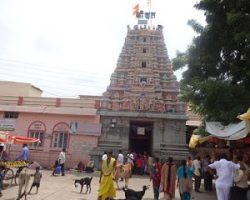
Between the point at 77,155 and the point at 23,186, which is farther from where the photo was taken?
the point at 77,155

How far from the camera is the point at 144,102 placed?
25.3 meters

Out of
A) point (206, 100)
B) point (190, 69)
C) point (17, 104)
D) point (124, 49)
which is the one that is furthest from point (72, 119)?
point (206, 100)

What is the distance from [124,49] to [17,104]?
9796mm

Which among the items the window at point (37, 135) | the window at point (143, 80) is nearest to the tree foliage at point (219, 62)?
the window at point (143, 80)

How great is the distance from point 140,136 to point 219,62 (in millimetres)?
15873

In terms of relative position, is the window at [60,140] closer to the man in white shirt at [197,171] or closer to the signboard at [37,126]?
the signboard at [37,126]

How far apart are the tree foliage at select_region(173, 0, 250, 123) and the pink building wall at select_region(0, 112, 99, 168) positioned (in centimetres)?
1309

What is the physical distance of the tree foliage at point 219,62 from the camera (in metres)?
11.0

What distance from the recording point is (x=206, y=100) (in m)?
11.4

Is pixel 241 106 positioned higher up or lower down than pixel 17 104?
lower down

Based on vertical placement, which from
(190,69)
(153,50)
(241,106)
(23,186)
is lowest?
(23,186)

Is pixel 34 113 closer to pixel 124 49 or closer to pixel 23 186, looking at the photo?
pixel 124 49

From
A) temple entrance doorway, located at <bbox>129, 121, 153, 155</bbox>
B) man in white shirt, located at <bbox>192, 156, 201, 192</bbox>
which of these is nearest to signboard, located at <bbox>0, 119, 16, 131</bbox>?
temple entrance doorway, located at <bbox>129, 121, 153, 155</bbox>

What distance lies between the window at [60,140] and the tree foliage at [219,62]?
14246 mm
